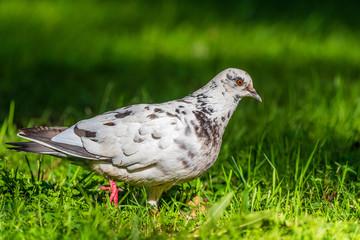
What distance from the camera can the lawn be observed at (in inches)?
114

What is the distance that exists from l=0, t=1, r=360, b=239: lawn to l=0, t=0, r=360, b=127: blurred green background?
2 centimetres

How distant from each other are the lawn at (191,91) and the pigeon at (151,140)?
0.72ft

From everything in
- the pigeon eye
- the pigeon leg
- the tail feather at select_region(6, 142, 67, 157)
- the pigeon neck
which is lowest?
the pigeon leg

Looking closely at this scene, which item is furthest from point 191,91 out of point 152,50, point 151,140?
point 151,140

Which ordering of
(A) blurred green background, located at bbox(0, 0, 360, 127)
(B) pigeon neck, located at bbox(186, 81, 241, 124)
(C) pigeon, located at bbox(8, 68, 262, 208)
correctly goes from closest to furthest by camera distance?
1. (C) pigeon, located at bbox(8, 68, 262, 208)
2. (B) pigeon neck, located at bbox(186, 81, 241, 124)
3. (A) blurred green background, located at bbox(0, 0, 360, 127)

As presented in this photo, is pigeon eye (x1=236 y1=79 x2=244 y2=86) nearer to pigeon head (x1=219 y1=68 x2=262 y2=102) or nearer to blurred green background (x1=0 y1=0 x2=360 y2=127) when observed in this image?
pigeon head (x1=219 y1=68 x2=262 y2=102)

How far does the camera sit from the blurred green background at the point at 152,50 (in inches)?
217

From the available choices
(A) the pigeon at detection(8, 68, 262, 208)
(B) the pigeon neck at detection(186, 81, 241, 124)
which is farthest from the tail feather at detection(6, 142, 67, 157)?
(B) the pigeon neck at detection(186, 81, 241, 124)

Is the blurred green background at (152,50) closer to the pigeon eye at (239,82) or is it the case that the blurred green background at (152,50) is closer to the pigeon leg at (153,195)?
the pigeon leg at (153,195)

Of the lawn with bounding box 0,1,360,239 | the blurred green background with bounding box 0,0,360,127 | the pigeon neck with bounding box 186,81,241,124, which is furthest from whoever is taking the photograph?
the blurred green background with bounding box 0,0,360,127

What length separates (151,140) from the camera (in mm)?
3074

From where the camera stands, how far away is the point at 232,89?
329 cm

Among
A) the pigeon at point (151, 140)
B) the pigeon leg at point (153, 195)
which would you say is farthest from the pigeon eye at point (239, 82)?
the pigeon leg at point (153, 195)

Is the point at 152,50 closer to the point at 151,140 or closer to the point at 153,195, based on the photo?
the point at 153,195
